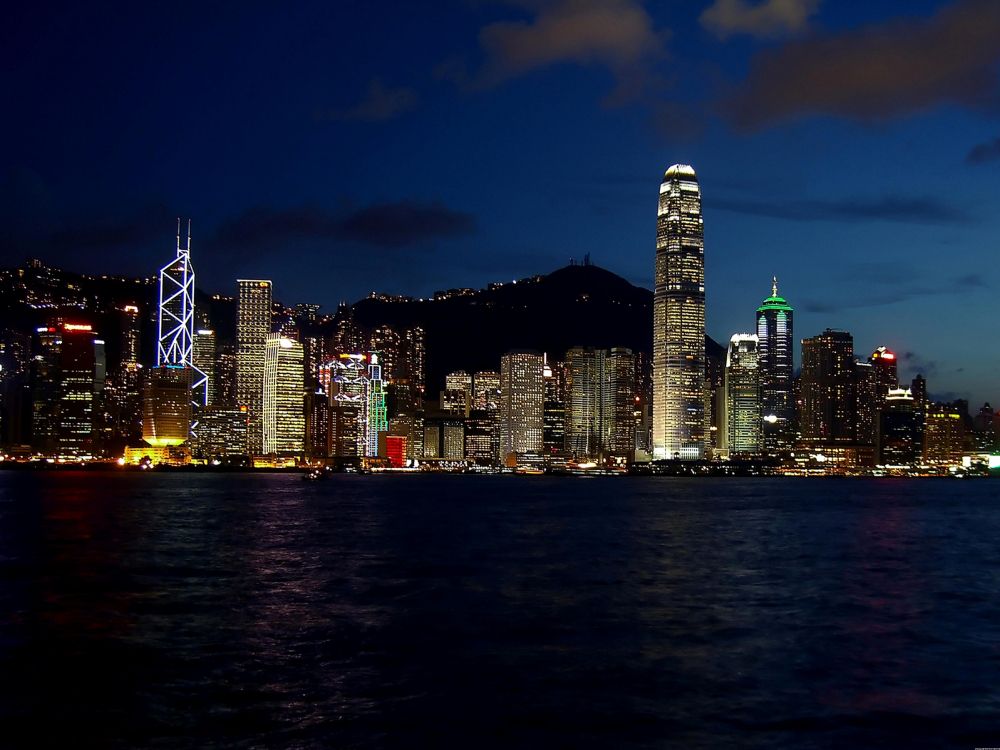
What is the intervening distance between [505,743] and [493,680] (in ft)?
15.9

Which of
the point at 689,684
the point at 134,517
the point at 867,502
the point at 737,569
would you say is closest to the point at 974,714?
the point at 689,684

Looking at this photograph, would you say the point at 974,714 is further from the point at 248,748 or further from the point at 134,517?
the point at 134,517

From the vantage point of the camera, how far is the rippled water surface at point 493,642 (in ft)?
68.4

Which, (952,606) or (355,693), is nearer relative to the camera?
(355,693)

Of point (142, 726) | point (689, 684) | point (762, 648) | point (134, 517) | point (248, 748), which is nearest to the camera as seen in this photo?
point (248, 748)

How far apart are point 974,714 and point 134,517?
66.2m

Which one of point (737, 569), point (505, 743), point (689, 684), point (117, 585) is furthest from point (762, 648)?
point (117, 585)

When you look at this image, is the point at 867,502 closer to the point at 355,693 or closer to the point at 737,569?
the point at 737,569

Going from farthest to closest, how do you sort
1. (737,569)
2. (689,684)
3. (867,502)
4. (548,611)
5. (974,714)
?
(867,502)
(737,569)
(548,611)
(689,684)
(974,714)

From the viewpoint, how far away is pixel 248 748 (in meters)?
19.0

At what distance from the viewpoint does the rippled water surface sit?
68.4 feet

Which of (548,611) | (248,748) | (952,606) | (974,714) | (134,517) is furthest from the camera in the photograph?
(134,517)

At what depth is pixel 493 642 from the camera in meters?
29.0

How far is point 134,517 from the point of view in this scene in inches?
3083
